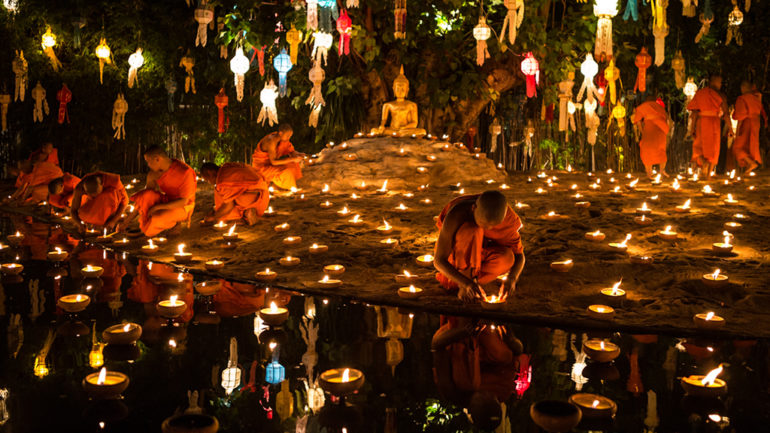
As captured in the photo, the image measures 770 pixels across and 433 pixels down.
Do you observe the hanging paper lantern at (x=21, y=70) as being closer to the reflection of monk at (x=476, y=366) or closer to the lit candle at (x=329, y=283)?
the lit candle at (x=329, y=283)

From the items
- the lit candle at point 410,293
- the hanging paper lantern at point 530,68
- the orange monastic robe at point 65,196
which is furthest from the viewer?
the hanging paper lantern at point 530,68

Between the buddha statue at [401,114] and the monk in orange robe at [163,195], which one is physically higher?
the buddha statue at [401,114]

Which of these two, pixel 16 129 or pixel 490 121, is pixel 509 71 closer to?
pixel 490 121

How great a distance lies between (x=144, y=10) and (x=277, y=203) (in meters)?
7.84

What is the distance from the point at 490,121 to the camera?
46.5 feet

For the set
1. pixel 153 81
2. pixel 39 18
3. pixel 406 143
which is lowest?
pixel 406 143

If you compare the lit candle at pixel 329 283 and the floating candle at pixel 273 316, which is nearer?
the floating candle at pixel 273 316

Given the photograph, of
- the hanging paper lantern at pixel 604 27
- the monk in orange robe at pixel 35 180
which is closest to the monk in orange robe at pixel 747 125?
the hanging paper lantern at pixel 604 27

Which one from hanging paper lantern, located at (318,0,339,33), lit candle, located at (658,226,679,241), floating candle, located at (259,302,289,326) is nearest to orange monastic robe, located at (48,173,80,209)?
hanging paper lantern, located at (318,0,339,33)

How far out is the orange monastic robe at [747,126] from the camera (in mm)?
9672

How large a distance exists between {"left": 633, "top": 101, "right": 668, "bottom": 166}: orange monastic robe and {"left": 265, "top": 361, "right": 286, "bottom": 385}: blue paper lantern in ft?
26.1

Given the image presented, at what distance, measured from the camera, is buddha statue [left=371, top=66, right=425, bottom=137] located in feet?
33.2

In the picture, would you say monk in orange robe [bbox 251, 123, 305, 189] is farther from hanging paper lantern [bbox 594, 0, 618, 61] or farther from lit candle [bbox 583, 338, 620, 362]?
lit candle [bbox 583, 338, 620, 362]

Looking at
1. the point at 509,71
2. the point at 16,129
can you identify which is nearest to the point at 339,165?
the point at 509,71
